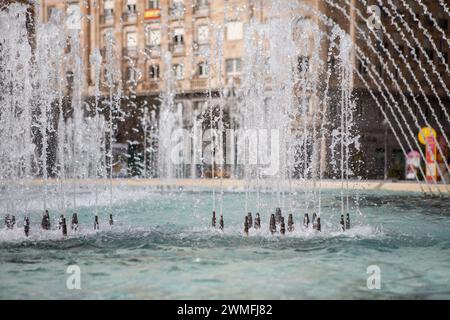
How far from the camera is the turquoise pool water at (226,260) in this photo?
8.06 metres

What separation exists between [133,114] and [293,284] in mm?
42730

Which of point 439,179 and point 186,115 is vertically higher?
point 186,115

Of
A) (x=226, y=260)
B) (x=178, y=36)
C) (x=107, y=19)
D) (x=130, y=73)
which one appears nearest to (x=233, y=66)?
(x=178, y=36)

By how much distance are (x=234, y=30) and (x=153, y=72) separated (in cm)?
759

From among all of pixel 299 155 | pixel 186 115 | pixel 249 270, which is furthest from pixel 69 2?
pixel 249 270

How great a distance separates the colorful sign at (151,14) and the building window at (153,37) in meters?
0.89

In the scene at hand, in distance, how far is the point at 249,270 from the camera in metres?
9.30

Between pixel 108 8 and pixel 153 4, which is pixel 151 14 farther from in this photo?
pixel 108 8

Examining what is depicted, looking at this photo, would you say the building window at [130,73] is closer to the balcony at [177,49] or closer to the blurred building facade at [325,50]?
the blurred building facade at [325,50]

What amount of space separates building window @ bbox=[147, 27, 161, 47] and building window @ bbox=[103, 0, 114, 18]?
4.19 metres

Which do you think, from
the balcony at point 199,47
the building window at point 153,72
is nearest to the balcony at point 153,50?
the building window at point 153,72

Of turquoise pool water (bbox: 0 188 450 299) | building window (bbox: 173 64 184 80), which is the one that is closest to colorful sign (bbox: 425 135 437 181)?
turquoise pool water (bbox: 0 188 450 299)

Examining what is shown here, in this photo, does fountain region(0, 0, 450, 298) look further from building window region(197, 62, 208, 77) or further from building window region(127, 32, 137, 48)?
building window region(127, 32, 137, 48)
